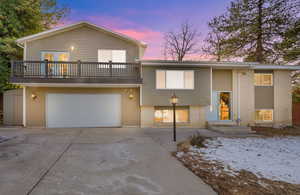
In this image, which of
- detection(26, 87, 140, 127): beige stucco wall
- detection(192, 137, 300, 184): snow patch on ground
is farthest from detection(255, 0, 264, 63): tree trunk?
detection(26, 87, 140, 127): beige stucco wall

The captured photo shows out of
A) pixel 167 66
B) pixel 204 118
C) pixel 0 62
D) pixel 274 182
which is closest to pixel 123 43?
pixel 167 66

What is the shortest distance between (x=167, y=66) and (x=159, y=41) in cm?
1112

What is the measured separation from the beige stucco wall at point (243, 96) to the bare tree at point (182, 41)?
9.33m

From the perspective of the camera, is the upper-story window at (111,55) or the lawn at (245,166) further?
the upper-story window at (111,55)

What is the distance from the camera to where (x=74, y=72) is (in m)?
8.69

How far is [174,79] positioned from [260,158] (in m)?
5.92

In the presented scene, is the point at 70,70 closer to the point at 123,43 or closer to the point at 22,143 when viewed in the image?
the point at 123,43

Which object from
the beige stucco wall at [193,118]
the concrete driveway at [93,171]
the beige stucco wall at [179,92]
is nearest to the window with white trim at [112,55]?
the beige stucco wall at [179,92]

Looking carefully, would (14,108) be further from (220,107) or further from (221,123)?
(220,107)

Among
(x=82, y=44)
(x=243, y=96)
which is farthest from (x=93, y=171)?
(x=243, y=96)

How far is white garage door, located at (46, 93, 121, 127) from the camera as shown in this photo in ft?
29.8

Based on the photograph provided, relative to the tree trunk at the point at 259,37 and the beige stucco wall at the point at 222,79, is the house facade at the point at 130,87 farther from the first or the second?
the tree trunk at the point at 259,37

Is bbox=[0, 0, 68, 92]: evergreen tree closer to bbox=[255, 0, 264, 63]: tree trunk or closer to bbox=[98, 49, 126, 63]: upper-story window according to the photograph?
bbox=[98, 49, 126, 63]: upper-story window

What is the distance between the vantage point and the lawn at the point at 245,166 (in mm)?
2796
